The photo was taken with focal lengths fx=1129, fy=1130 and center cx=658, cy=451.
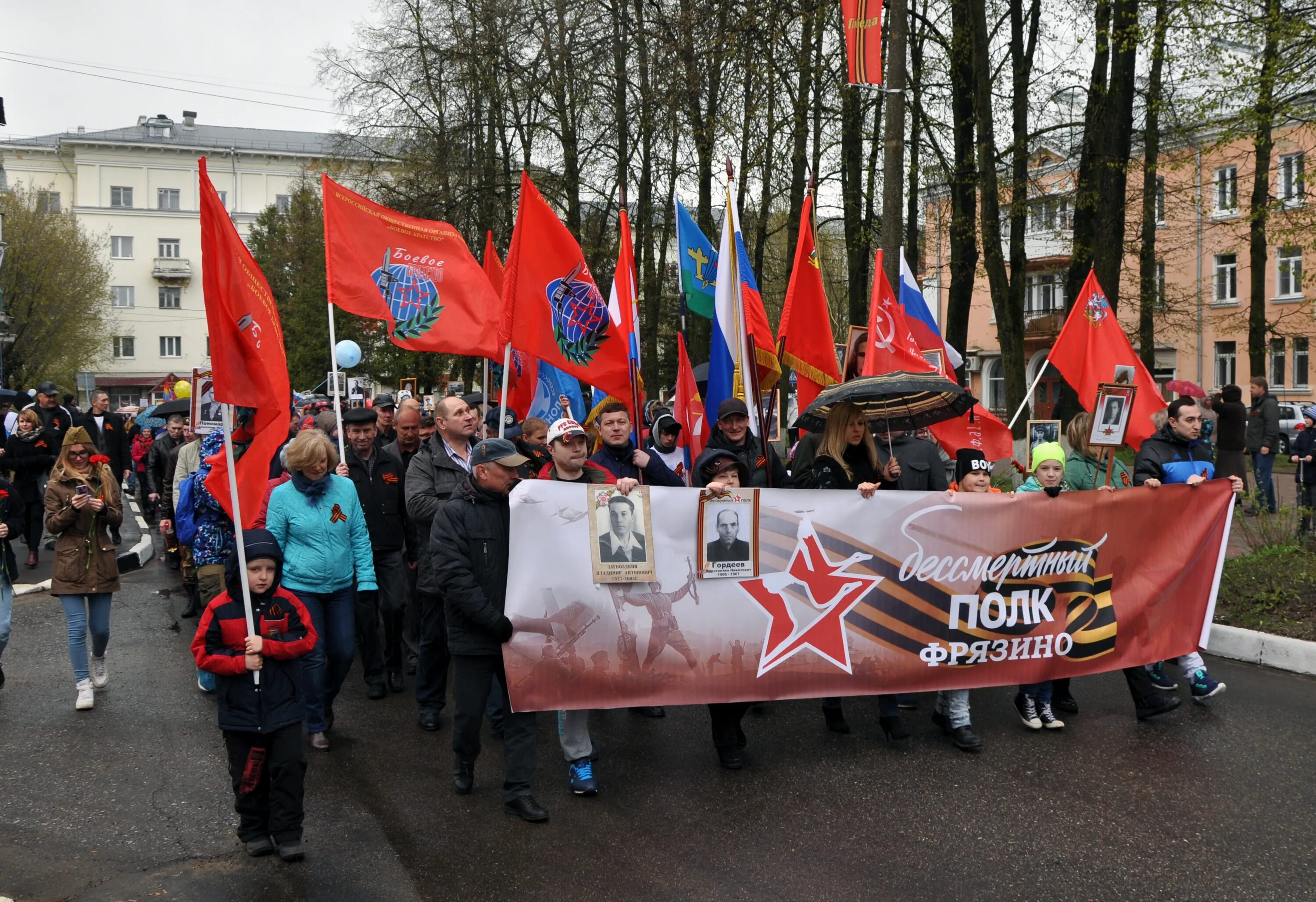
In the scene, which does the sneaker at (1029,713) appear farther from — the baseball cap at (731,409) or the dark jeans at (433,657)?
the dark jeans at (433,657)

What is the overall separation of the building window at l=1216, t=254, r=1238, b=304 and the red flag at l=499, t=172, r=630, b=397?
39.1 metres

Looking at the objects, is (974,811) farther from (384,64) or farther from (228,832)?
(384,64)

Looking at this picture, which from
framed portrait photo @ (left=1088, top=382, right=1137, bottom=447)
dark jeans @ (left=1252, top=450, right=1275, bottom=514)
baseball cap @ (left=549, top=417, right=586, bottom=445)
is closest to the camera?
baseball cap @ (left=549, top=417, right=586, bottom=445)

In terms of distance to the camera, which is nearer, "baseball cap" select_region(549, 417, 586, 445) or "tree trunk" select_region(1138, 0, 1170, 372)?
"baseball cap" select_region(549, 417, 586, 445)

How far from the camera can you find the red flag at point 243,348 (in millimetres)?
4938

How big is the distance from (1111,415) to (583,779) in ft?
14.3

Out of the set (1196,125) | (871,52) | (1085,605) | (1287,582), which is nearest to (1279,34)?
(1196,125)

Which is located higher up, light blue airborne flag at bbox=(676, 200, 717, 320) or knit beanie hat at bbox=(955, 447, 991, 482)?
light blue airborne flag at bbox=(676, 200, 717, 320)

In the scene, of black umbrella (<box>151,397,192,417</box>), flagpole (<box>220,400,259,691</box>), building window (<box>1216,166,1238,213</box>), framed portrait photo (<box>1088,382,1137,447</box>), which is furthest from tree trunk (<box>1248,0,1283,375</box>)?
black umbrella (<box>151,397,192,417</box>)

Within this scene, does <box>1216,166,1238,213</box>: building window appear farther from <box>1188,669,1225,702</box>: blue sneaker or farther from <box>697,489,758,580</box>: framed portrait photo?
<box>697,489,758,580</box>: framed portrait photo

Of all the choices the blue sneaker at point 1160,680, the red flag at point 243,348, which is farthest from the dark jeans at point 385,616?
the blue sneaker at point 1160,680

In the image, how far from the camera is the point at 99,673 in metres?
7.54

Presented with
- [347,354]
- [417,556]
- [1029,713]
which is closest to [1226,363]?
[347,354]

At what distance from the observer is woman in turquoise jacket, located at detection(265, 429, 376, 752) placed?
20.3 feet
